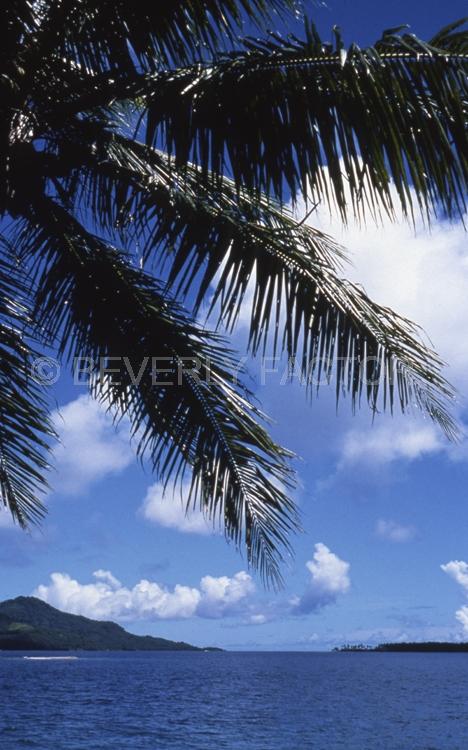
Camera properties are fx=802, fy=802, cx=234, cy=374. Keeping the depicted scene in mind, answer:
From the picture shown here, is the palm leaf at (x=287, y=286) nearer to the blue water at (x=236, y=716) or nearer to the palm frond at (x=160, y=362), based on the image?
the palm frond at (x=160, y=362)

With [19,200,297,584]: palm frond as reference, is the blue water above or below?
below

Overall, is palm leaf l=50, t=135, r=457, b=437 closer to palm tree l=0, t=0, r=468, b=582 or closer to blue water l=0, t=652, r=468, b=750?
palm tree l=0, t=0, r=468, b=582

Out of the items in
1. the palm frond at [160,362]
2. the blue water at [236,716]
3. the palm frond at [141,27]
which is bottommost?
the blue water at [236,716]

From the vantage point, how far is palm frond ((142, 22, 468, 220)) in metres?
2.79

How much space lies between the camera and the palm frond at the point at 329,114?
2.79 m

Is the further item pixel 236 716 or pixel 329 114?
pixel 236 716

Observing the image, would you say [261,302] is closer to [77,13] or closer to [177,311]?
[177,311]

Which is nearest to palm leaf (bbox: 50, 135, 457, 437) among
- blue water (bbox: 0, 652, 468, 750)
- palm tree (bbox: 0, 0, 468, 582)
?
palm tree (bbox: 0, 0, 468, 582)

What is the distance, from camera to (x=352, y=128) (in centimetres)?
296

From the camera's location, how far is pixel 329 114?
3.01 metres

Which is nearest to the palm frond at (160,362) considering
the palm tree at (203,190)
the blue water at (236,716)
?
the palm tree at (203,190)

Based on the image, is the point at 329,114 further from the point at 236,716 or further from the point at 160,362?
the point at 236,716

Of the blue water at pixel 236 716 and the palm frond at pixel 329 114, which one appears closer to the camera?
the palm frond at pixel 329 114

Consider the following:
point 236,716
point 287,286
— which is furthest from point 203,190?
point 236,716
